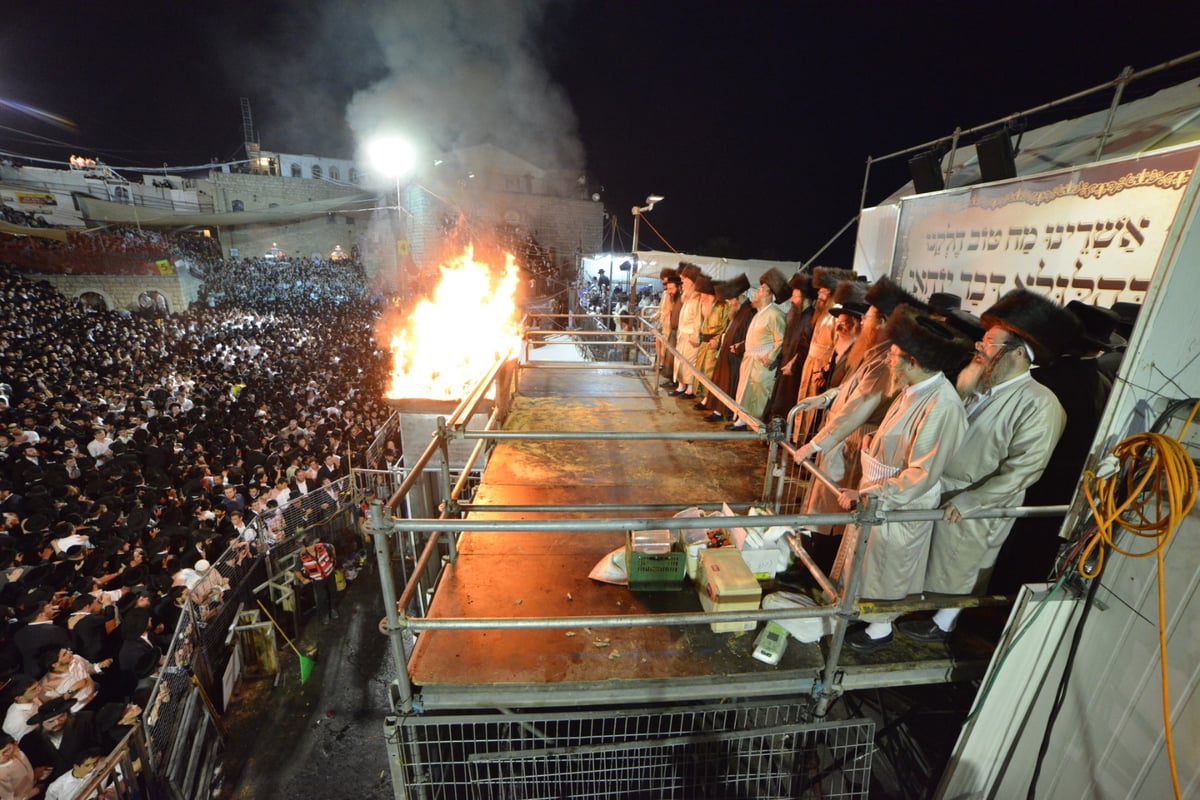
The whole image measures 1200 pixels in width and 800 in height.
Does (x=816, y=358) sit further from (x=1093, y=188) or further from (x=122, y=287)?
(x=122, y=287)

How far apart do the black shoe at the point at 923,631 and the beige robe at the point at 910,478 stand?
23 centimetres

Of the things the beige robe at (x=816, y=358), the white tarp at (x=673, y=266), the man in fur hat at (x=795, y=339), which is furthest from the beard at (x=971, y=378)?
the white tarp at (x=673, y=266)

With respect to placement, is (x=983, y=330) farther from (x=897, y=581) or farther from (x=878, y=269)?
(x=878, y=269)

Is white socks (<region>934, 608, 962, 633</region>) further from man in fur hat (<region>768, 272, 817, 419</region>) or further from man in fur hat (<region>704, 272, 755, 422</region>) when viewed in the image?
man in fur hat (<region>704, 272, 755, 422</region>)

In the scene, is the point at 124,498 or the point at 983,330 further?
the point at 124,498

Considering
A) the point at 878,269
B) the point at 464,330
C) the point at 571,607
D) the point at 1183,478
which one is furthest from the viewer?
the point at 464,330

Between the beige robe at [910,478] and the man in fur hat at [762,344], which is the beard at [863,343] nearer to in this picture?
the beige robe at [910,478]

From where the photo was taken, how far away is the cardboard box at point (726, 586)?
3051mm

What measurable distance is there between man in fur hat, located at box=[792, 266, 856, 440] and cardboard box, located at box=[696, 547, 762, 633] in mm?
2877

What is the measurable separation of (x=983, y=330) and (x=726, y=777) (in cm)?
353

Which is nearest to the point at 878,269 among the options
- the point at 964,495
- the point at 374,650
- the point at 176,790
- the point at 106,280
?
Answer: the point at 964,495

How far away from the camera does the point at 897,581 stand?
3.29 meters

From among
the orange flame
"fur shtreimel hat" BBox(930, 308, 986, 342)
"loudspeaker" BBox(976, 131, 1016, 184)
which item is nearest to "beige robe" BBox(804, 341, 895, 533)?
"fur shtreimel hat" BBox(930, 308, 986, 342)

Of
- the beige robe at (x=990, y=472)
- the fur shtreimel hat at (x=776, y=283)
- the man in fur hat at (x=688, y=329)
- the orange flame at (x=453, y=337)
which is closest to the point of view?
the beige robe at (x=990, y=472)
